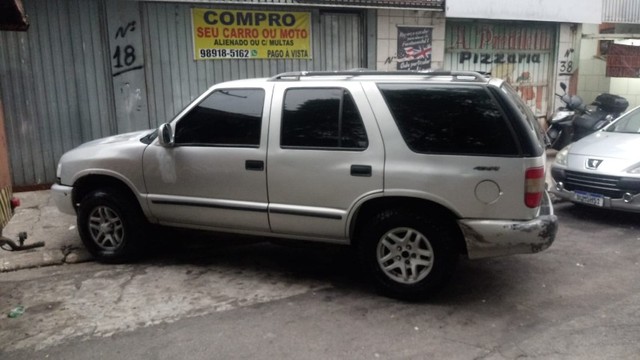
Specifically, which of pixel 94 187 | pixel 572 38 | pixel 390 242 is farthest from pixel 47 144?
pixel 572 38

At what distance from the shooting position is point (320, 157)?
460cm

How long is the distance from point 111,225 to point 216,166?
4.41 ft

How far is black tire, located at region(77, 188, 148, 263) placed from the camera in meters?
5.36

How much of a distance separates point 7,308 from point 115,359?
1458mm

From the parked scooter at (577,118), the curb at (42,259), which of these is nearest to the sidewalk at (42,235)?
the curb at (42,259)

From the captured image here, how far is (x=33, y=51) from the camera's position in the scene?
7.95 m

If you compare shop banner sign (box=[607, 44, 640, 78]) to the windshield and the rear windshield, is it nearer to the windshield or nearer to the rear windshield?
the windshield

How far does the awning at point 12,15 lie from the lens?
4.22m

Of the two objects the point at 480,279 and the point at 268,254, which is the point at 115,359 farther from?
the point at 480,279

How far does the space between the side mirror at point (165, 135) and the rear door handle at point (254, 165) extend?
78cm

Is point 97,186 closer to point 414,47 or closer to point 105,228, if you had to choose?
point 105,228

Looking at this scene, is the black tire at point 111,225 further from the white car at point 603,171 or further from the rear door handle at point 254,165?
the white car at point 603,171

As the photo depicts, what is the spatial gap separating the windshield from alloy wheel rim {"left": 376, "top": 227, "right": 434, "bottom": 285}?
15.7 ft

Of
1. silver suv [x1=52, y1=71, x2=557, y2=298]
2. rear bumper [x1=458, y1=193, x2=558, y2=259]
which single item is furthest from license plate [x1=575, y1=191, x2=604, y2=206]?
rear bumper [x1=458, y1=193, x2=558, y2=259]
